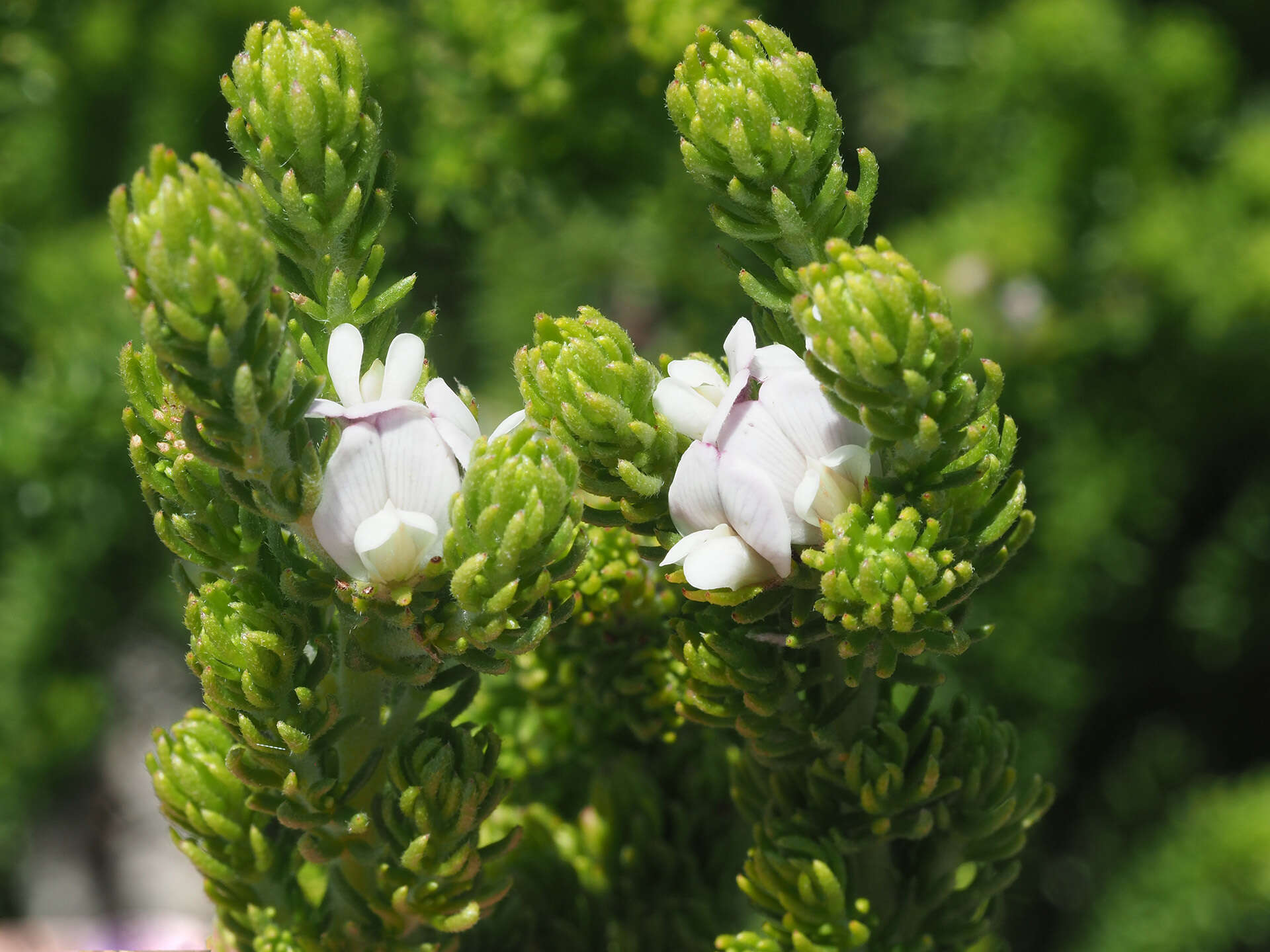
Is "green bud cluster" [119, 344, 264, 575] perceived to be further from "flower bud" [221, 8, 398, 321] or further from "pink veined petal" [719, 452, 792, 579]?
"pink veined petal" [719, 452, 792, 579]

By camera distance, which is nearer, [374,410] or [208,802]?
[374,410]

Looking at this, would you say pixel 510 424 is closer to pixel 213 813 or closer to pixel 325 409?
pixel 325 409

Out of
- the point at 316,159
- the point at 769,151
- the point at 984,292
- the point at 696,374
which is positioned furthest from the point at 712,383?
the point at 984,292

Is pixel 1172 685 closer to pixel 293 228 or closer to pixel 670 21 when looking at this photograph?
pixel 670 21

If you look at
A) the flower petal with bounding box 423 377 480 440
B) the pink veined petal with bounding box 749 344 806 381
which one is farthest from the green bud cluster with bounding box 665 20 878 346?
the flower petal with bounding box 423 377 480 440

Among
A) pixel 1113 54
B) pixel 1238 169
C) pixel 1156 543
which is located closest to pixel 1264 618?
pixel 1156 543

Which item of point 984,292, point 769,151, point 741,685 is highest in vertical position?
point 769,151
